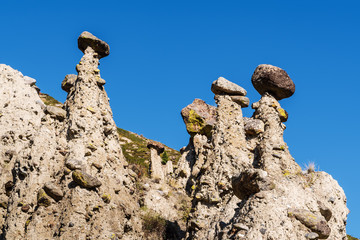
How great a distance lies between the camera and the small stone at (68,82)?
16509 millimetres

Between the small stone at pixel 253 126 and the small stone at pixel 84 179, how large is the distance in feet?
17.9

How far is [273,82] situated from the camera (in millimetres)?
15188

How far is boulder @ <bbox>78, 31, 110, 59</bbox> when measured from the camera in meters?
15.9

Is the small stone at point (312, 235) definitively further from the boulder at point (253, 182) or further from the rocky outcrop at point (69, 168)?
the rocky outcrop at point (69, 168)

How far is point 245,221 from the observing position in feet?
30.2

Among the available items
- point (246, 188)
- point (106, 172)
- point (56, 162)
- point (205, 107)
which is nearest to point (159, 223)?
point (106, 172)

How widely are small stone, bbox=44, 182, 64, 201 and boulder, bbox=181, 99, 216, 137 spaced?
12.6 meters

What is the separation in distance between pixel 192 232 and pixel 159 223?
357 cm

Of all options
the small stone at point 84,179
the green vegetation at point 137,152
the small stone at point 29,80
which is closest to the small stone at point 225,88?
the small stone at point 84,179

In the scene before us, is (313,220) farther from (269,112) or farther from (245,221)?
(269,112)

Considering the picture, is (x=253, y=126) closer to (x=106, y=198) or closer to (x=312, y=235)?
(x=106, y=198)

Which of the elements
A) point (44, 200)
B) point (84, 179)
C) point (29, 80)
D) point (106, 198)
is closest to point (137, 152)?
point (29, 80)

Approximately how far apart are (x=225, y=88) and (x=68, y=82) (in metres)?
5.84

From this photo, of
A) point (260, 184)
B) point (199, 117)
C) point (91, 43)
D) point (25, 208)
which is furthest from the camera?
point (199, 117)
